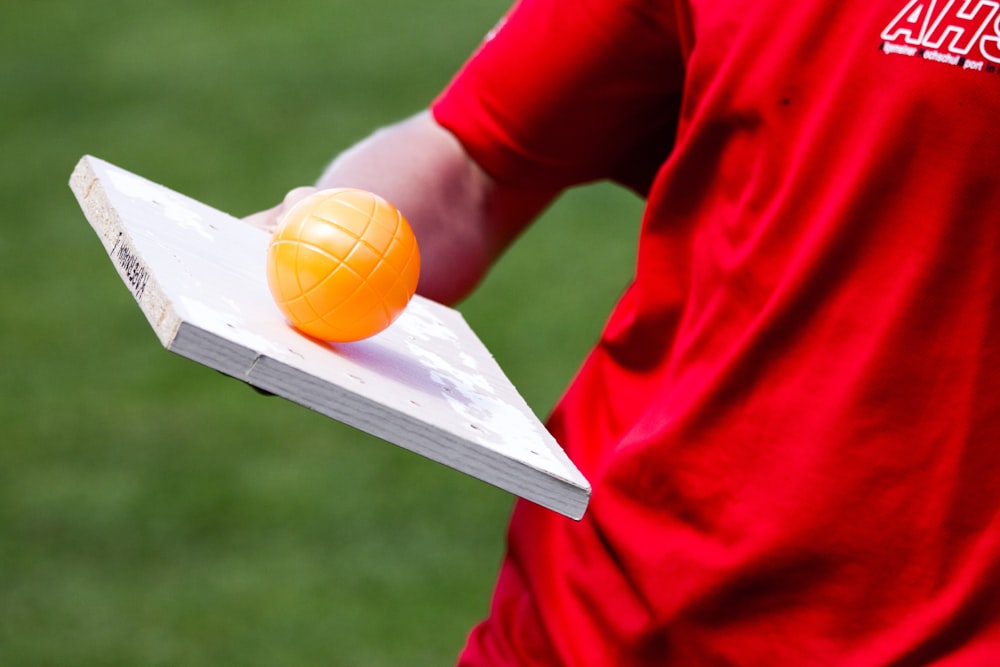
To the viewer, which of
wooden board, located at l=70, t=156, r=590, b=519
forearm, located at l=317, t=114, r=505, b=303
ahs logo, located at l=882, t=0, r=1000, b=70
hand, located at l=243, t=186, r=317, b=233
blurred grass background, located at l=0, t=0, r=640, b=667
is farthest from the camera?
blurred grass background, located at l=0, t=0, r=640, b=667

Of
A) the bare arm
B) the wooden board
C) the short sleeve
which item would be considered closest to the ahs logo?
the short sleeve

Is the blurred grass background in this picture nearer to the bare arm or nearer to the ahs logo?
the bare arm

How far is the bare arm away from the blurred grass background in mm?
2399

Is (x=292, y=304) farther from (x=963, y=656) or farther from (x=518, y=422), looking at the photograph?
(x=963, y=656)

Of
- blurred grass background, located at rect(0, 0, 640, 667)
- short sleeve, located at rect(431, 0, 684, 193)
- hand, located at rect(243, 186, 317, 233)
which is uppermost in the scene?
short sleeve, located at rect(431, 0, 684, 193)

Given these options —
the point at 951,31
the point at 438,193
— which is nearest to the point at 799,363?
the point at 951,31

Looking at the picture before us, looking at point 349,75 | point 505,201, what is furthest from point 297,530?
point 349,75

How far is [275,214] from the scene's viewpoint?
202 cm

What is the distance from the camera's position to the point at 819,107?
5.41ft

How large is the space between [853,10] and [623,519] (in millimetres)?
700

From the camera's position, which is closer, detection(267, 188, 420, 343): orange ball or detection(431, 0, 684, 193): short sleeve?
detection(267, 188, 420, 343): orange ball

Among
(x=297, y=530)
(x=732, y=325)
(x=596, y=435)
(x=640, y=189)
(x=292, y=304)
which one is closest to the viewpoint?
(x=292, y=304)

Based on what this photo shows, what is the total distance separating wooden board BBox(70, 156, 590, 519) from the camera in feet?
4.62

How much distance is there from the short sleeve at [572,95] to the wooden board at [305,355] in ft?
1.30
